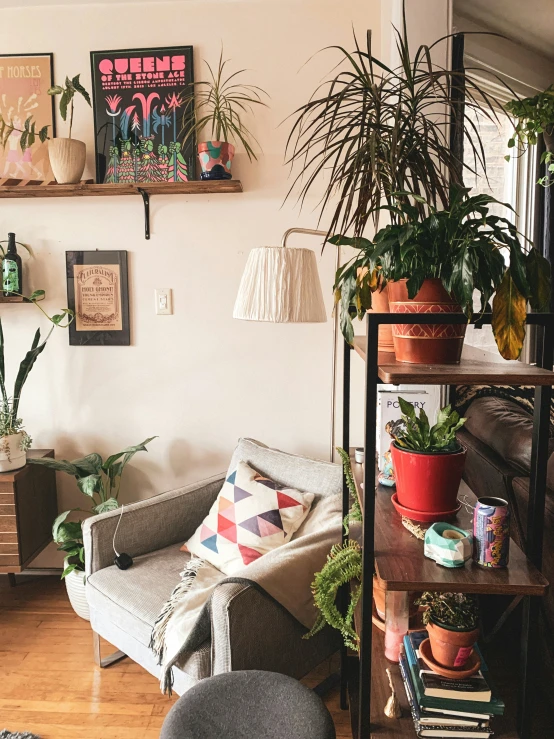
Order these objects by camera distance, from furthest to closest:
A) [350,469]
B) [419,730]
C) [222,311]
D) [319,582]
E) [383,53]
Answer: [222,311], [383,53], [350,469], [319,582], [419,730]

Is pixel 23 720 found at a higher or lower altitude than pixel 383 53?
lower

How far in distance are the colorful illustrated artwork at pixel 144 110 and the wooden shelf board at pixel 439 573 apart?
1.85 metres

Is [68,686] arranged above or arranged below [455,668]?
below

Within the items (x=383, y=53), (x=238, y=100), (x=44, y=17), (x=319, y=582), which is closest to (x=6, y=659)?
(x=319, y=582)

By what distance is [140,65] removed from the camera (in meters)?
2.42

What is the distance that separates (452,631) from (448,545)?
0.27 meters

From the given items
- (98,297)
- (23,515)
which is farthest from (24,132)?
(23,515)

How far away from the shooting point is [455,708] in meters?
1.15

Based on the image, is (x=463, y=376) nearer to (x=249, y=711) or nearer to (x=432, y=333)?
(x=432, y=333)

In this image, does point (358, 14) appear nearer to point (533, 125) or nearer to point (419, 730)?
point (533, 125)

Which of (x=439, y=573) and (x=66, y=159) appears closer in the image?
(x=439, y=573)

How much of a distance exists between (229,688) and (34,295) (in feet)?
6.05

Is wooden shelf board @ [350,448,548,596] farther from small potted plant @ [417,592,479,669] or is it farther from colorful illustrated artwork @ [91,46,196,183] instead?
colorful illustrated artwork @ [91,46,196,183]

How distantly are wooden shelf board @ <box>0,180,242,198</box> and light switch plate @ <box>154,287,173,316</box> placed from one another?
424mm
